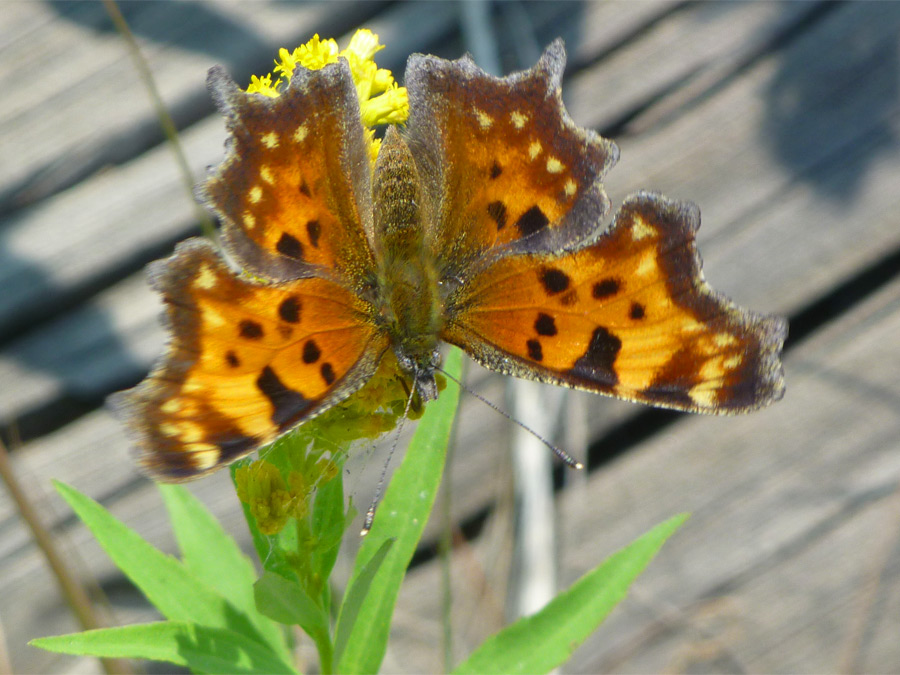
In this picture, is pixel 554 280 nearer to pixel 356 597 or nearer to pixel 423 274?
pixel 423 274

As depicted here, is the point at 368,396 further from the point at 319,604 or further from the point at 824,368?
the point at 824,368

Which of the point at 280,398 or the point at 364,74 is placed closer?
the point at 280,398

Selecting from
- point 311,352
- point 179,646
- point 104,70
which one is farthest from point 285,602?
point 104,70

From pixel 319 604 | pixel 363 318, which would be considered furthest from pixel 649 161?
pixel 319 604

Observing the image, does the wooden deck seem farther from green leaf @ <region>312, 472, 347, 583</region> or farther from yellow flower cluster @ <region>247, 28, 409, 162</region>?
green leaf @ <region>312, 472, 347, 583</region>

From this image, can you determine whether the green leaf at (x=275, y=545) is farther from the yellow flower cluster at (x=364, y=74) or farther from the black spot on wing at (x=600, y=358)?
the yellow flower cluster at (x=364, y=74)
